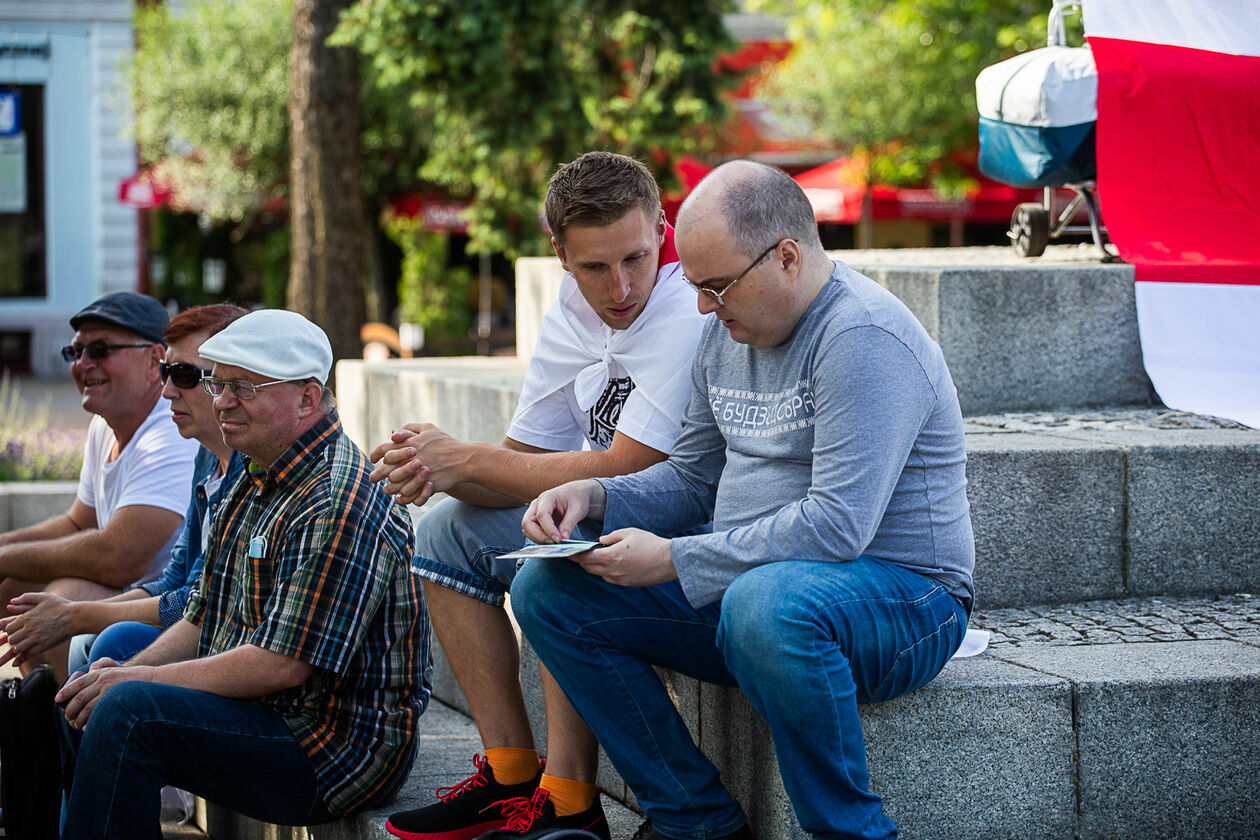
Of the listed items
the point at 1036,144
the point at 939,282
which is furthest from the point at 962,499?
the point at 1036,144

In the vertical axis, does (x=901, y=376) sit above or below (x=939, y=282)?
below

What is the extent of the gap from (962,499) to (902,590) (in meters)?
0.26

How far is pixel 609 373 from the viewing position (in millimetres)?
3387

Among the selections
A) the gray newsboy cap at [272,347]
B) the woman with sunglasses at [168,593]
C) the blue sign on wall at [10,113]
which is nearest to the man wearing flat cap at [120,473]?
the woman with sunglasses at [168,593]

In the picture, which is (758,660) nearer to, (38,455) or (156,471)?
(156,471)

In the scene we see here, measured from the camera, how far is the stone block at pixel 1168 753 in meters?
2.99

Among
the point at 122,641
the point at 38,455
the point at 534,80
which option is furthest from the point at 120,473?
the point at 534,80

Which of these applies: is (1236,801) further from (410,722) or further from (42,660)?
(42,660)

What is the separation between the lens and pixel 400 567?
3.23 meters

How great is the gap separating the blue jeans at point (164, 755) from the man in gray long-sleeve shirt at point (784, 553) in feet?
2.35

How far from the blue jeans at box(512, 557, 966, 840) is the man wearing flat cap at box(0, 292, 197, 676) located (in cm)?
191

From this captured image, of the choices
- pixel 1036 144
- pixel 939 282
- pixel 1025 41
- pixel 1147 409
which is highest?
pixel 1025 41

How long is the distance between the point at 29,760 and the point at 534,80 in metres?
7.49

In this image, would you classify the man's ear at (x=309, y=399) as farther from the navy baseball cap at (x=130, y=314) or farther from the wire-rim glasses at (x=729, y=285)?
the navy baseball cap at (x=130, y=314)
